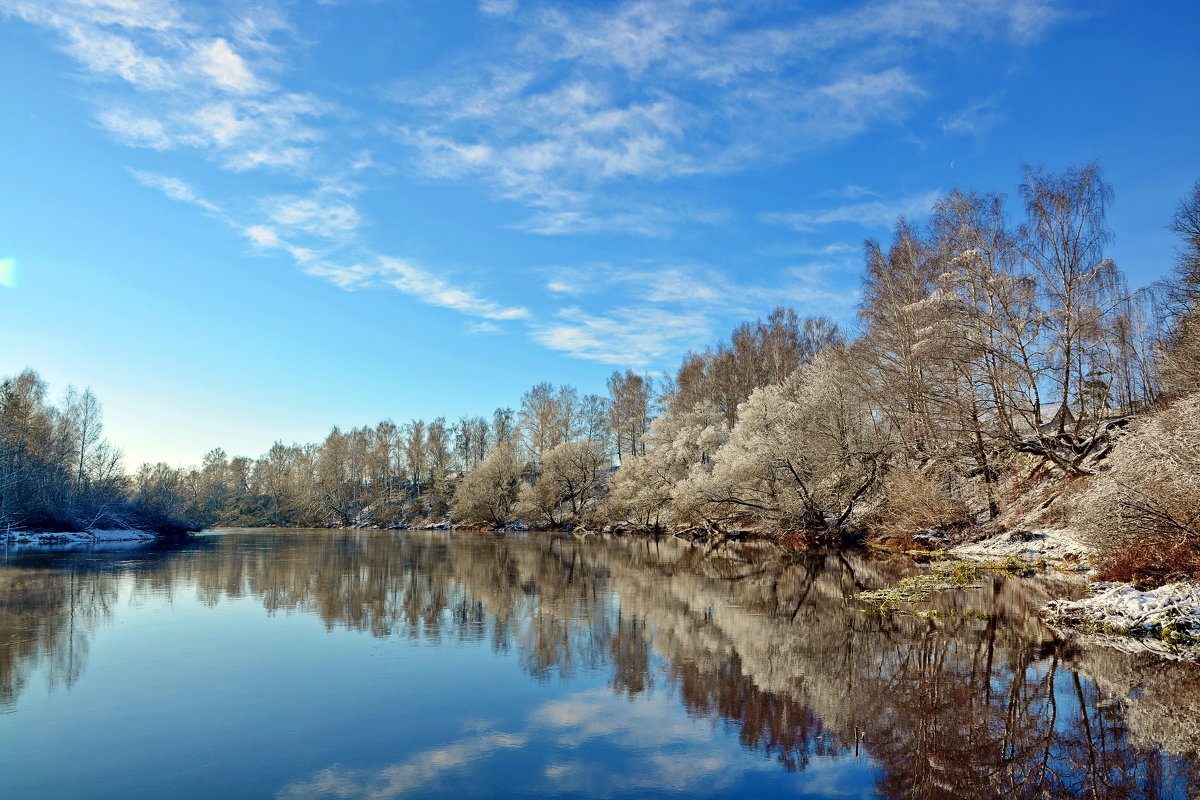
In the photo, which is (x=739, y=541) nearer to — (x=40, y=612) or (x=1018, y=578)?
(x=1018, y=578)

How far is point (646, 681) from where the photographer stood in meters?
8.88

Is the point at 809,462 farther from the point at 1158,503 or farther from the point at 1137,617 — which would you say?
the point at 1137,617

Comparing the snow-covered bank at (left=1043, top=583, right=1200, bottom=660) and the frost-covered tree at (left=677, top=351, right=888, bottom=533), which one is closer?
the snow-covered bank at (left=1043, top=583, right=1200, bottom=660)

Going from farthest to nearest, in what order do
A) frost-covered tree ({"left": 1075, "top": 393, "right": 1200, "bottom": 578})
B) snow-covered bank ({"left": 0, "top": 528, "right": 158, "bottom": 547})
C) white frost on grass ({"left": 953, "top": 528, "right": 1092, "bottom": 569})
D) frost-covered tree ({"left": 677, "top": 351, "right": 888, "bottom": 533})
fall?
snow-covered bank ({"left": 0, "top": 528, "right": 158, "bottom": 547}), frost-covered tree ({"left": 677, "top": 351, "right": 888, "bottom": 533}), white frost on grass ({"left": 953, "top": 528, "right": 1092, "bottom": 569}), frost-covered tree ({"left": 1075, "top": 393, "right": 1200, "bottom": 578})

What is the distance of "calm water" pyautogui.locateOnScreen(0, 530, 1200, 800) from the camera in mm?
5656

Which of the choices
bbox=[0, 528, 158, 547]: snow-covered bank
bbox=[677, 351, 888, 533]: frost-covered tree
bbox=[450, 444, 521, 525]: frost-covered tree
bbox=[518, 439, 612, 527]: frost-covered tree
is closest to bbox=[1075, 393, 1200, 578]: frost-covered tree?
bbox=[677, 351, 888, 533]: frost-covered tree

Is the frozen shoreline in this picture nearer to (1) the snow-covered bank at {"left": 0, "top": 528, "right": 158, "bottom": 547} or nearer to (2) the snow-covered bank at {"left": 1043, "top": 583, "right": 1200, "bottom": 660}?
(2) the snow-covered bank at {"left": 1043, "top": 583, "right": 1200, "bottom": 660}

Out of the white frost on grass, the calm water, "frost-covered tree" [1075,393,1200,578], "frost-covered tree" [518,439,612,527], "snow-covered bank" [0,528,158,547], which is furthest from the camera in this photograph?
"frost-covered tree" [518,439,612,527]

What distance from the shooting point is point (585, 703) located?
314 inches

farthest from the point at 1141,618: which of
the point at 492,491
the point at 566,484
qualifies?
the point at 492,491

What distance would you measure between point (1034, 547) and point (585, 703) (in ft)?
61.3

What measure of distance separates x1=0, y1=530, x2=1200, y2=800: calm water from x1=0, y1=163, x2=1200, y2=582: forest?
6.24m

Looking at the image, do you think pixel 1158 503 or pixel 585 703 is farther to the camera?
pixel 1158 503

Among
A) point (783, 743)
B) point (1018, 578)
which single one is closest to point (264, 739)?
point (783, 743)
